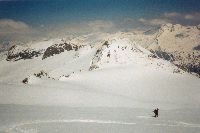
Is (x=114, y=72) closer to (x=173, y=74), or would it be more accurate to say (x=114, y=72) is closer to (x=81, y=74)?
(x=81, y=74)

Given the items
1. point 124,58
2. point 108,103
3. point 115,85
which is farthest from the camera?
point 124,58

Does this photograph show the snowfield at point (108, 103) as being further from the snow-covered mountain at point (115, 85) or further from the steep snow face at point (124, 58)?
the steep snow face at point (124, 58)

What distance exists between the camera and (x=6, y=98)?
56.8 meters

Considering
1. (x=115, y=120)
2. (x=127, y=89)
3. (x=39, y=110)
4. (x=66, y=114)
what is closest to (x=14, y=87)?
(x=39, y=110)

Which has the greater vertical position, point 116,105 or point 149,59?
point 149,59

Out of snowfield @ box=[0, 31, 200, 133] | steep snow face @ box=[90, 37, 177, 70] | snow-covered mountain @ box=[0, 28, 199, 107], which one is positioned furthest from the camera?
steep snow face @ box=[90, 37, 177, 70]

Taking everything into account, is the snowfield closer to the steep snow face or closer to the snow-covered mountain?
the snow-covered mountain

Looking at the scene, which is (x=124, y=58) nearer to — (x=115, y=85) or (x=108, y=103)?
(x=115, y=85)

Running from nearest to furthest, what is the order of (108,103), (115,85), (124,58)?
(108,103) < (115,85) < (124,58)

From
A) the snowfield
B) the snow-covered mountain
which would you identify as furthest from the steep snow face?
the snowfield

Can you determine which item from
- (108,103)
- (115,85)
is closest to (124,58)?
(115,85)

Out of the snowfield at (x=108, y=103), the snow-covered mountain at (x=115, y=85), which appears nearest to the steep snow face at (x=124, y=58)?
the snow-covered mountain at (x=115, y=85)

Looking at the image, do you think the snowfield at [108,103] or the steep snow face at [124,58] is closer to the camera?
the snowfield at [108,103]

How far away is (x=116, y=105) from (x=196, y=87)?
36.6 meters
